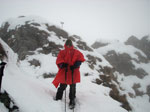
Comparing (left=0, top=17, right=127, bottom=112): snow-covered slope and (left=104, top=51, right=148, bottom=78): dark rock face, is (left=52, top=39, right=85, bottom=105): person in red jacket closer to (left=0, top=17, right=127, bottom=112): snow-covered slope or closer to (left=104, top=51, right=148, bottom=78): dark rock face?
(left=0, top=17, right=127, bottom=112): snow-covered slope

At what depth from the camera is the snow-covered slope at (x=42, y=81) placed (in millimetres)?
3303

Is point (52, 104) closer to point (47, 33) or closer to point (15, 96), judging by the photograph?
point (15, 96)

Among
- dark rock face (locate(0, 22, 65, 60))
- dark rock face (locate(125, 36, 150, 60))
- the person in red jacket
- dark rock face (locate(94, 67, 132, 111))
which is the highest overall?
the person in red jacket

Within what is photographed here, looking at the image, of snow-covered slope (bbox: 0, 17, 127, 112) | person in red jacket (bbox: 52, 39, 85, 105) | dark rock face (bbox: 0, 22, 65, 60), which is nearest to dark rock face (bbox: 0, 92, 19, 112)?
snow-covered slope (bbox: 0, 17, 127, 112)

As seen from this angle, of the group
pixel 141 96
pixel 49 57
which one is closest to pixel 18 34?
pixel 49 57

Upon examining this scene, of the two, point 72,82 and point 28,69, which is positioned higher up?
point 72,82

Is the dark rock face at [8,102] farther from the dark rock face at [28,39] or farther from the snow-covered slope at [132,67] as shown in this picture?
the snow-covered slope at [132,67]

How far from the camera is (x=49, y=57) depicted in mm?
13594

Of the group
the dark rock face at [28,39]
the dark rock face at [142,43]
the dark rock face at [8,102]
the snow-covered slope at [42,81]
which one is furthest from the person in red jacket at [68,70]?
the dark rock face at [142,43]

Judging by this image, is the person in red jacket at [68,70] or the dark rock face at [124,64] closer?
the person in red jacket at [68,70]

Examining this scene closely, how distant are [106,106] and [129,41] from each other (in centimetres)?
5540

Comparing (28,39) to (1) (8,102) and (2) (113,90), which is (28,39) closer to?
(2) (113,90)

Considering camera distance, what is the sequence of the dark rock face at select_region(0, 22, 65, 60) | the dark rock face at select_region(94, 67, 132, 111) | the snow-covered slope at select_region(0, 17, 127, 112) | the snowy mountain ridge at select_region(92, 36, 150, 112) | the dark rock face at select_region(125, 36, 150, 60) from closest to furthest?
the snow-covered slope at select_region(0, 17, 127, 112) < the dark rock face at select_region(94, 67, 132, 111) < the dark rock face at select_region(0, 22, 65, 60) < the snowy mountain ridge at select_region(92, 36, 150, 112) < the dark rock face at select_region(125, 36, 150, 60)

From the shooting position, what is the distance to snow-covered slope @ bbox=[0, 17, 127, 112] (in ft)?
10.8
